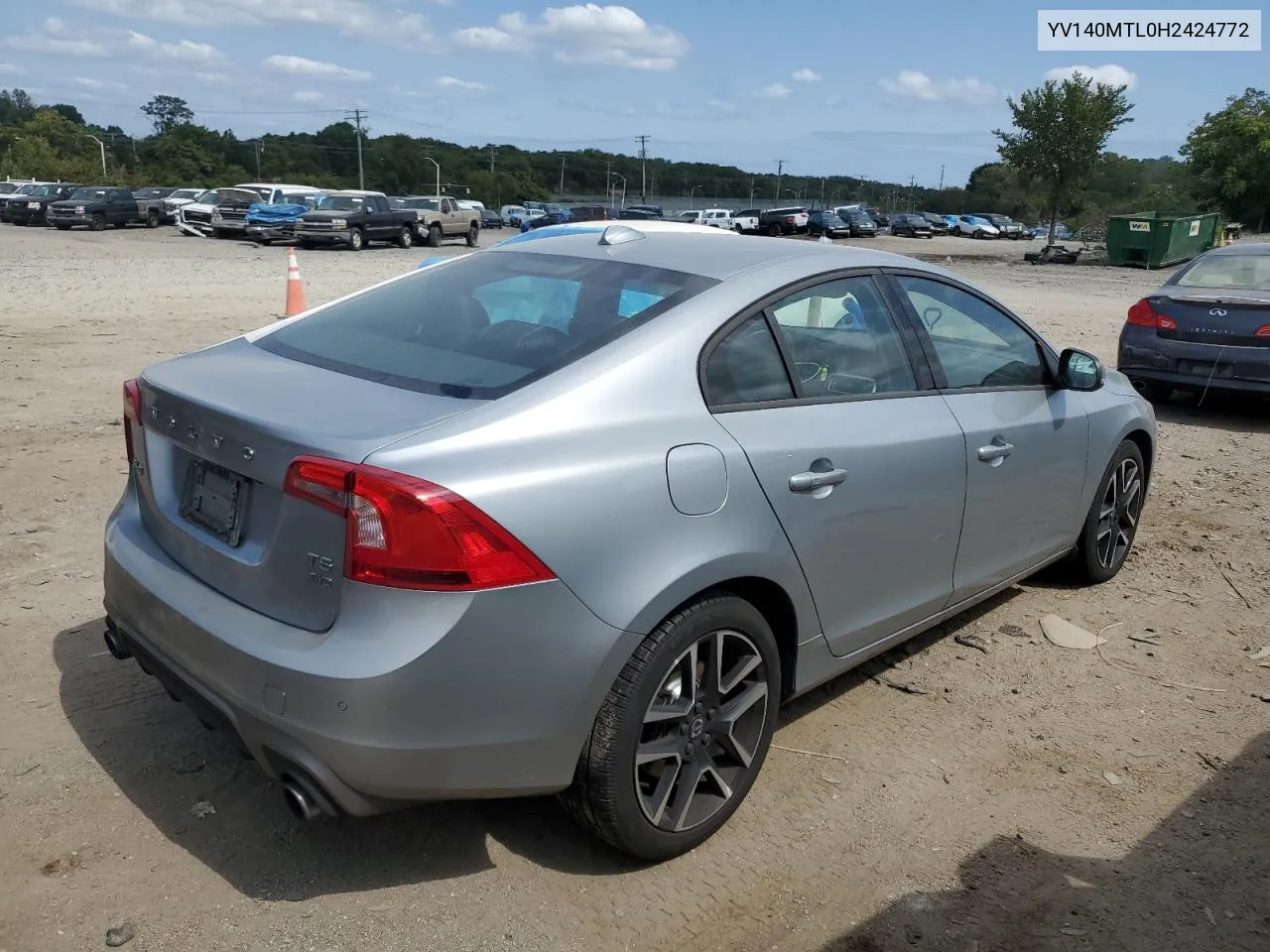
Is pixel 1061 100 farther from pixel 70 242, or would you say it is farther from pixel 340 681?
pixel 340 681

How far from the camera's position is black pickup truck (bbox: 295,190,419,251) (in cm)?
3097

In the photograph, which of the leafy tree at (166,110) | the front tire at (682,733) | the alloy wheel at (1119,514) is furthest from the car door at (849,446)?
the leafy tree at (166,110)

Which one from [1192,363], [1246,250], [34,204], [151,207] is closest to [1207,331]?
[1192,363]

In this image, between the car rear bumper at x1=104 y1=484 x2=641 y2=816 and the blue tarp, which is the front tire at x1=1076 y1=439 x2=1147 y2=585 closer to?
the car rear bumper at x1=104 y1=484 x2=641 y2=816

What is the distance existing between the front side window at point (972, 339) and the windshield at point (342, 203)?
29.7 meters

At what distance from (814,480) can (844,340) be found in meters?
0.68

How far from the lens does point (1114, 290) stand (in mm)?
24688

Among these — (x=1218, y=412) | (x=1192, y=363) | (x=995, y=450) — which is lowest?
(x=1218, y=412)

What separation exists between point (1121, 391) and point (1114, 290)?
71.4 ft

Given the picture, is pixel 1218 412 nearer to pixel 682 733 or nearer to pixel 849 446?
pixel 849 446

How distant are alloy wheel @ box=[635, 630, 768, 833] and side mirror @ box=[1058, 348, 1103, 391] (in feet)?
7.06

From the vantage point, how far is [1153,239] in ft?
112

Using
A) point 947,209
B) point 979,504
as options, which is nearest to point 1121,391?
point 979,504

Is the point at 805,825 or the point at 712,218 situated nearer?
the point at 805,825
